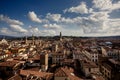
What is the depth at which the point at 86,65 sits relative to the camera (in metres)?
41.2

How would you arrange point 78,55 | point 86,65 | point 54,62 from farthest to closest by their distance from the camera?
point 78,55 → point 54,62 → point 86,65

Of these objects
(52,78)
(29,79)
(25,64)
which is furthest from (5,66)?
(52,78)

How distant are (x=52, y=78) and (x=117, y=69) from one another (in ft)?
79.4

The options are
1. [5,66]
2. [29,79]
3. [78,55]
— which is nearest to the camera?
[29,79]

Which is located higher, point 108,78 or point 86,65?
point 86,65

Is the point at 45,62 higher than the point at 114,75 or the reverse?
higher

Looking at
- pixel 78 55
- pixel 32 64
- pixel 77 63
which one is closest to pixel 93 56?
pixel 78 55

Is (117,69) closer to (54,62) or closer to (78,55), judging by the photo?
(78,55)

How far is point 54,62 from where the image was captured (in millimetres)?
56438

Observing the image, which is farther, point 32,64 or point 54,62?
point 54,62

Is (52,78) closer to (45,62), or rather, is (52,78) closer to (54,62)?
(45,62)

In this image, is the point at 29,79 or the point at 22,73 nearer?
the point at 29,79

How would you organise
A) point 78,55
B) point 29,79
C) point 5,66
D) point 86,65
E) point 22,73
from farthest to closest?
point 78,55 < point 5,66 < point 86,65 < point 22,73 < point 29,79

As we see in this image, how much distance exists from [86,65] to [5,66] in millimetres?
25191
